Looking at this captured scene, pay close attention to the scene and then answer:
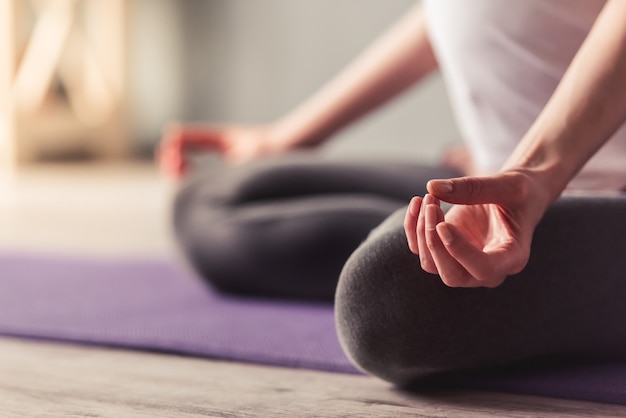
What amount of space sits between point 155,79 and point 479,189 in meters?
3.99

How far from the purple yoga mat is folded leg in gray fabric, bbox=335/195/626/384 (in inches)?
1.6

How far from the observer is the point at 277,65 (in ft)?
13.4

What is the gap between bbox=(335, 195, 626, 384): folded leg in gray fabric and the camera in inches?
29.3

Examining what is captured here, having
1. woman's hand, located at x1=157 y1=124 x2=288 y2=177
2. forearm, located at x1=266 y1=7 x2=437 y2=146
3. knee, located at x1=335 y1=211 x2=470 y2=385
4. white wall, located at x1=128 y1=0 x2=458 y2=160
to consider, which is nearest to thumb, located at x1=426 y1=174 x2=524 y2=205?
knee, located at x1=335 y1=211 x2=470 y2=385

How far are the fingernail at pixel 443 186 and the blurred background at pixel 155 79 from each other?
250 centimetres

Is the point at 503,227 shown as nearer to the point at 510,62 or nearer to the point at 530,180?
the point at 530,180

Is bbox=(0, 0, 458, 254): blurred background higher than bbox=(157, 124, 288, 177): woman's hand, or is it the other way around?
bbox=(0, 0, 458, 254): blurred background

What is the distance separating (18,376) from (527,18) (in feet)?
1.90

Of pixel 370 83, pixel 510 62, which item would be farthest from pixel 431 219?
pixel 370 83

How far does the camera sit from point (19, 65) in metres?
3.74

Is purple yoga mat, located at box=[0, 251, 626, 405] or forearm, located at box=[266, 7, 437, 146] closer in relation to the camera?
purple yoga mat, located at box=[0, 251, 626, 405]

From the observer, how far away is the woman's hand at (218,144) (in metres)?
1.45

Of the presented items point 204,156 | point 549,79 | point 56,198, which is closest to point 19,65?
point 204,156

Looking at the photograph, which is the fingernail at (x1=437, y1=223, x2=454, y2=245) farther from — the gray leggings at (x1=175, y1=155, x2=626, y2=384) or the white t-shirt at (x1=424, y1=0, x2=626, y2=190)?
the white t-shirt at (x1=424, y1=0, x2=626, y2=190)
